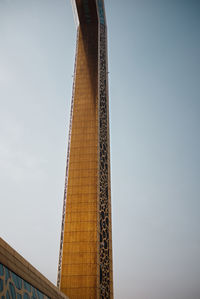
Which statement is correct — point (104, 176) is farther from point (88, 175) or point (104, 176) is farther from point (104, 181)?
point (88, 175)

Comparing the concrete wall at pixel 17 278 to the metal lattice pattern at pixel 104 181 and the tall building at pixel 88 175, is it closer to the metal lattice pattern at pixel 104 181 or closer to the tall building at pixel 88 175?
the tall building at pixel 88 175

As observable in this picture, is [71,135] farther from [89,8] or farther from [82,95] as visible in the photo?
[89,8]

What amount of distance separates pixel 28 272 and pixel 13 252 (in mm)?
855

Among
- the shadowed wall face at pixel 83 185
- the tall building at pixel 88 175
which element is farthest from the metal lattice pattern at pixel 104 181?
the shadowed wall face at pixel 83 185

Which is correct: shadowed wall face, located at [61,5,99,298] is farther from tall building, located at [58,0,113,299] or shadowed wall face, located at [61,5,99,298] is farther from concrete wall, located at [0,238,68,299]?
concrete wall, located at [0,238,68,299]

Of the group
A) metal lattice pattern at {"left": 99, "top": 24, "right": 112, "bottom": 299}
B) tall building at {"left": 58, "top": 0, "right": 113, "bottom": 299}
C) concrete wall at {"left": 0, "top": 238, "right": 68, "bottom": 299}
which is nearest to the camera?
concrete wall at {"left": 0, "top": 238, "right": 68, "bottom": 299}

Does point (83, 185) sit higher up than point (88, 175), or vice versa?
point (88, 175)

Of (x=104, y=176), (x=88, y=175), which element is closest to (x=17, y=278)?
(x=88, y=175)

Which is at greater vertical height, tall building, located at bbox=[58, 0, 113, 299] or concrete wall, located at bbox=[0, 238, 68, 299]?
tall building, located at bbox=[58, 0, 113, 299]

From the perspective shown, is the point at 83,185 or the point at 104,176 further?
the point at 104,176

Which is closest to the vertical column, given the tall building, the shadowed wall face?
the tall building

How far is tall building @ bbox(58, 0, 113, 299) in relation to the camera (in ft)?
34.5

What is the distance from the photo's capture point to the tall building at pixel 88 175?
414 inches

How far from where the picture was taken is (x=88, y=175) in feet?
41.0
